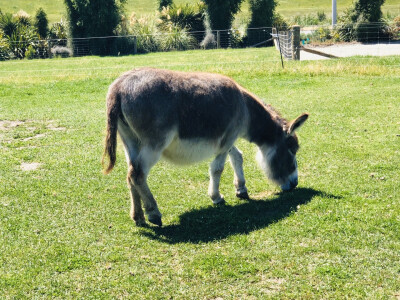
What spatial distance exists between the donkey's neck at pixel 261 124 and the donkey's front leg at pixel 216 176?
1.99ft

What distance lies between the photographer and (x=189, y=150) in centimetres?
597

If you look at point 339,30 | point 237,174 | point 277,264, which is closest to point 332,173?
point 237,174

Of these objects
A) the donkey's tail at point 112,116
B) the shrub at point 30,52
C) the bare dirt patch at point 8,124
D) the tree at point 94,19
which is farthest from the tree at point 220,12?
the donkey's tail at point 112,116

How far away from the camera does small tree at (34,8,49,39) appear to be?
33.8 m

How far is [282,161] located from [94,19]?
2904 cm

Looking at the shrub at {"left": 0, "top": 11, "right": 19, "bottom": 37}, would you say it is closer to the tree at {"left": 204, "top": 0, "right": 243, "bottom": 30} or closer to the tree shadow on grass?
the tree at {"left": 204, "top": 0, "right": 243, "bottom": 30}

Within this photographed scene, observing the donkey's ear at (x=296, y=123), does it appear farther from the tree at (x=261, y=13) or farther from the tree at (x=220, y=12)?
the tree at (x=261, y=13)

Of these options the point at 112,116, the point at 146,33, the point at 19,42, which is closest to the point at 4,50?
the point at 19,42

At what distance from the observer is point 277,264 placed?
190 inches

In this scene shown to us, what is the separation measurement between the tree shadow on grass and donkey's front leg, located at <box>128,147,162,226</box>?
0.18 m

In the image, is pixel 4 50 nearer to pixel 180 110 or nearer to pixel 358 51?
pixel 358 51

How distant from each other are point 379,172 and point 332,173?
72cm

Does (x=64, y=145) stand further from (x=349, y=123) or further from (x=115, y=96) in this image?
(x=349, y=123)

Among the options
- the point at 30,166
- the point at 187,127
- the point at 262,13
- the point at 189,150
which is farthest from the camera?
the point at 262,13
